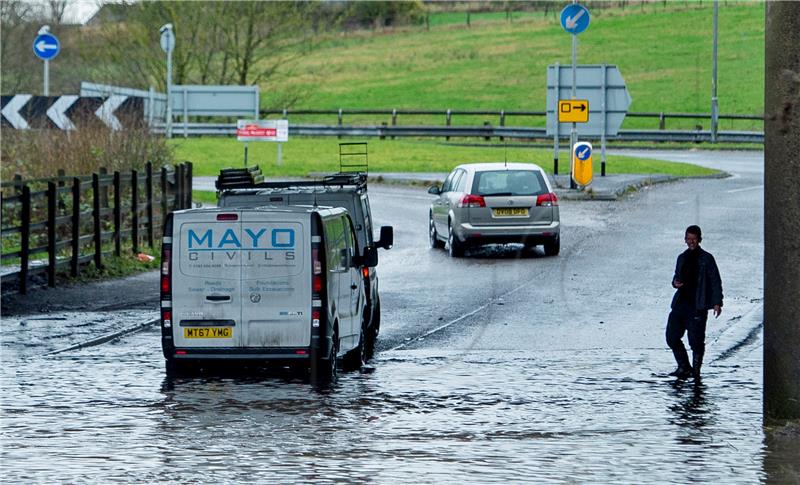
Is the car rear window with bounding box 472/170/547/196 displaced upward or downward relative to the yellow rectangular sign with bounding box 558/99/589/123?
downward

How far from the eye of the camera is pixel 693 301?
14523mm

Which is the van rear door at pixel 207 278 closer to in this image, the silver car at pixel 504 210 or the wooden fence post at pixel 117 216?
the wooden fence post at pixel 117 216

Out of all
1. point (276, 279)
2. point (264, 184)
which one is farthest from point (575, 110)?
point (276, 279)

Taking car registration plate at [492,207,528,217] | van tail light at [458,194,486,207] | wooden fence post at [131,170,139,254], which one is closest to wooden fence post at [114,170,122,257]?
wooden fence post at [131,170,139,254]

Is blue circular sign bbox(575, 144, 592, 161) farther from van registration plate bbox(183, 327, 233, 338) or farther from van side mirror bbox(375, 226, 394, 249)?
van registration plate bbox(183, 327, 233, 338)

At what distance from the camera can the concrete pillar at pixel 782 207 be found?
→ 10969 millimetres

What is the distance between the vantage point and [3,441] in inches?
436

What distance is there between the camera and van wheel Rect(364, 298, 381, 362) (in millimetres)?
16016

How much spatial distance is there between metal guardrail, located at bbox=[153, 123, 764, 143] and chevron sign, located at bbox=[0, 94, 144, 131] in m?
25.9

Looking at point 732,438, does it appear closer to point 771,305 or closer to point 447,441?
point 771,305

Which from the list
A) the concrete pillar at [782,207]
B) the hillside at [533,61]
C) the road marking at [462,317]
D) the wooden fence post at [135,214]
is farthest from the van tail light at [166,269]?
the hillside at [533,61]

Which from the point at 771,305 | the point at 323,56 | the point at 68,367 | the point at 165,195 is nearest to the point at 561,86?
the point at 165,195

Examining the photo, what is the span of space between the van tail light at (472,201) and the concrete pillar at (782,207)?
48.3 feet

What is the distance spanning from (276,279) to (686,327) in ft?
12.9
